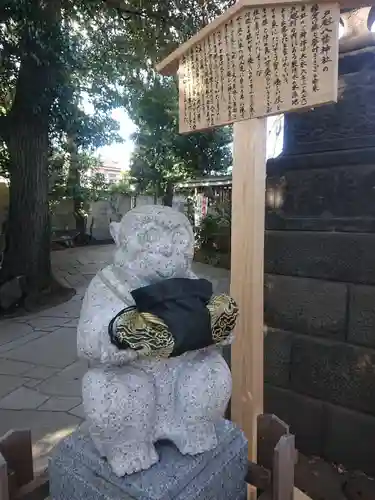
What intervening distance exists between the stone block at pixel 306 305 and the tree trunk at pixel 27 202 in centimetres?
470

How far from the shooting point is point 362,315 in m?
2.55

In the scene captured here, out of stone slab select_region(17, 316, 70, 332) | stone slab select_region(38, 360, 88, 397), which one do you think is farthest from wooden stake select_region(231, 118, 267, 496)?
stone slab select_region(17, 316, 70, 332)

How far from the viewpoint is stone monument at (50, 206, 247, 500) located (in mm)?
1325

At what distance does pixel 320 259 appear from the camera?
2707 millimetres

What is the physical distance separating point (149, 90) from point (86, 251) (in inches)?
210

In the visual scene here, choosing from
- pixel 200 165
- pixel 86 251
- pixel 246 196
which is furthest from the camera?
pixel 200 165

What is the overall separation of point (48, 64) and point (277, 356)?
5.18 m

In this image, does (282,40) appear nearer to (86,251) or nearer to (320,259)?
(320,259)

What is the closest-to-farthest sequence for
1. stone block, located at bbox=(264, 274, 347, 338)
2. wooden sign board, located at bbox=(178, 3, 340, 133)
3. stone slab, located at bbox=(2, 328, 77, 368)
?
1. wooden sign board, located at bbox=(178, 3, 340, 133)
2. stone block, located at bbox=(264, 274, 347, 338)
3. stone slab, located at bbox=(2, 328, 77, 368)

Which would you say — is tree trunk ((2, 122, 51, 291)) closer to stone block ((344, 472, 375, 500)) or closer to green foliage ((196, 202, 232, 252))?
stone block ((344, 472, 375, 500))

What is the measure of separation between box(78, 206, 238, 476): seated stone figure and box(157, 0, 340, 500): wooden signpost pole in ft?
1.76

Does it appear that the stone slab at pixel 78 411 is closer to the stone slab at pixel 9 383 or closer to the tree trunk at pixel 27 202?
the stone slab at pixel 9 383

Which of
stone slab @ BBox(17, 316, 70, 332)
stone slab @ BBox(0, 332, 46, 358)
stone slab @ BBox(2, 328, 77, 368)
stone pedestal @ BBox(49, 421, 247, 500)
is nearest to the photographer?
stone pedestal @ BBox(49, 421, 247, 500)

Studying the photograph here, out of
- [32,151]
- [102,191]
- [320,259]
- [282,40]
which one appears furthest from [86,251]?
[282,40]
